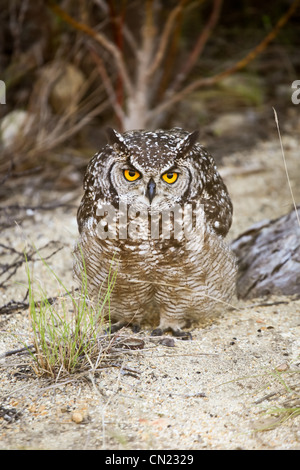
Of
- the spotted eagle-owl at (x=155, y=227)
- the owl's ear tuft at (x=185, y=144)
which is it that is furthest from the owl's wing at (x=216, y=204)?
the owl's ear tuft at (x=185, y=144)

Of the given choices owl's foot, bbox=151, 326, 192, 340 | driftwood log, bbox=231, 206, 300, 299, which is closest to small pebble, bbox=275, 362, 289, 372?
owl's foot, bbox=151, 326, 192, 340

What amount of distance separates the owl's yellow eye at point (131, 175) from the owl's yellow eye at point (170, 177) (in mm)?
106

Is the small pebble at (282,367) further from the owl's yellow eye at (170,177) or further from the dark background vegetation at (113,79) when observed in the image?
the dark background vegetation at (113,79)

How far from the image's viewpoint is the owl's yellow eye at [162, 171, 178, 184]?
218 cm

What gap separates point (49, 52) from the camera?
5.42 meters

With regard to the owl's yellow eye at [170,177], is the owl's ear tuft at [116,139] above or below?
above

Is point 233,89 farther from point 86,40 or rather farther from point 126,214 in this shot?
point 126,214

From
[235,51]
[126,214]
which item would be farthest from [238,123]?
[126,214]

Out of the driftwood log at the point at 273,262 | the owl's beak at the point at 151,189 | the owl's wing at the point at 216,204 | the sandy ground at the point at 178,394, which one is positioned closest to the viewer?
the sandy ground at the point at 178,394

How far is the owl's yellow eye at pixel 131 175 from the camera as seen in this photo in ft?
7.14

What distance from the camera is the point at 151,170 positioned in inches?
83.5

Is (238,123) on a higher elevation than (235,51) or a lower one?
lower

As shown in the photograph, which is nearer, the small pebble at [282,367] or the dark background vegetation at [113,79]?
the small pebble at [282,367]
